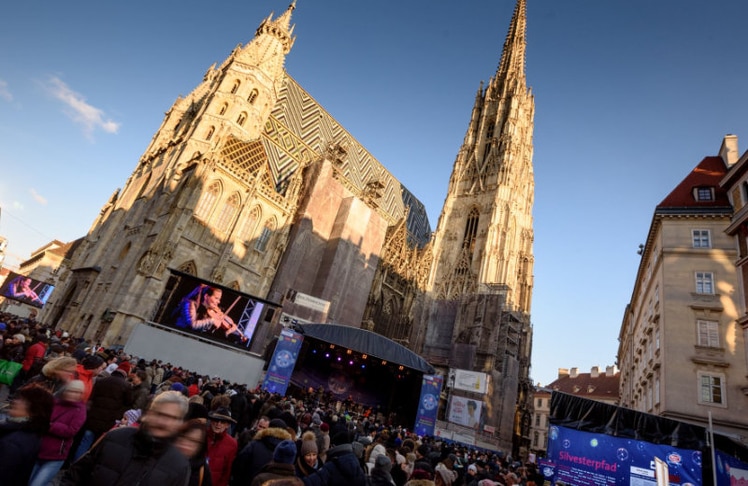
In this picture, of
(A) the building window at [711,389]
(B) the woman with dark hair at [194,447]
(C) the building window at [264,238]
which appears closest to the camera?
(B) the woman with dark hair at [194,447]

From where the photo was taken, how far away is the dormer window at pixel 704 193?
20744mm

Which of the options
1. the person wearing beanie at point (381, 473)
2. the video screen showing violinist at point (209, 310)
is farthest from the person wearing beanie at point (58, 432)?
the video screen showing violinist at point (209, 310)

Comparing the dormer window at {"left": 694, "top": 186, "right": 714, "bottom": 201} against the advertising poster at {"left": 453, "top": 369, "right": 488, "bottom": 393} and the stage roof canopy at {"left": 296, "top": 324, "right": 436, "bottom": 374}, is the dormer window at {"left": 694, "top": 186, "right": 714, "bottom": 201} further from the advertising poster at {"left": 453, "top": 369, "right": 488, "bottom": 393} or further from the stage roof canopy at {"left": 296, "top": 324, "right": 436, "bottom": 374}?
the stage roof canopy at {"left": 296, "top": 324, "right": 436, "bottom": 374}

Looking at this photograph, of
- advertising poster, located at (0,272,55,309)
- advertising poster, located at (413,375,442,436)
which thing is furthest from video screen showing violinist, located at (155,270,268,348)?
advertising poster, located at (0,272,55,309)

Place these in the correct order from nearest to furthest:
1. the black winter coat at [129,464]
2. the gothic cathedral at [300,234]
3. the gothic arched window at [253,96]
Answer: the black winter coat at [129,464], the gothic cathedral at [300,234], the gothic arched window at [253,96]

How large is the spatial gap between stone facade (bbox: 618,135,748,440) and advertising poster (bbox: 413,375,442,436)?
10.6 m

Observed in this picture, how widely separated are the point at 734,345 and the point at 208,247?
88.1ft

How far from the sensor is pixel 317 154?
120 feet

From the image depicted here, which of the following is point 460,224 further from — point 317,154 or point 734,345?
point 734,345

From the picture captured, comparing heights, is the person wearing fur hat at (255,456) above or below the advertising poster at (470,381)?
below

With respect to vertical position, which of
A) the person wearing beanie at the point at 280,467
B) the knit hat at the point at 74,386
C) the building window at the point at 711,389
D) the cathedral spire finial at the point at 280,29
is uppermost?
the cathedral spire finial at the point at 280,29

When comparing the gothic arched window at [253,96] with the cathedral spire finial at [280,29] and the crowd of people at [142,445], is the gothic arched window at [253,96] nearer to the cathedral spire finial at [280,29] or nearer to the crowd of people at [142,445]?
the cathedral spire finial at [280,29]

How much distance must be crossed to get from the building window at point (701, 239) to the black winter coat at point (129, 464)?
24927 millimetres

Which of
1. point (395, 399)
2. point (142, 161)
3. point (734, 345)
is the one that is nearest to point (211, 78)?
point (142, 161)
